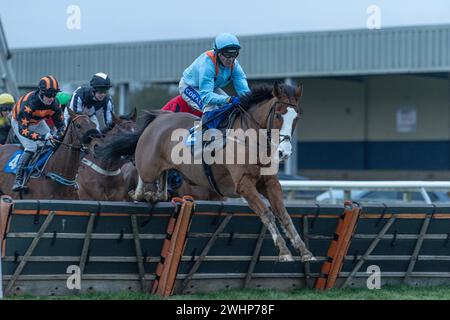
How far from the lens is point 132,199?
9.45 m

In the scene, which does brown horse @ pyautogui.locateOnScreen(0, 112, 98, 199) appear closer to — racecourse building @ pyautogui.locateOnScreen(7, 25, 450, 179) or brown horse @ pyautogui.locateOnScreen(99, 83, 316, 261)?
brown horse @ pyautogui.locateOnScreen(99, 83, 316, 261)

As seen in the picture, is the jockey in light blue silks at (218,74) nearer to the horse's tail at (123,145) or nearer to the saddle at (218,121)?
the saddle at (218,121)

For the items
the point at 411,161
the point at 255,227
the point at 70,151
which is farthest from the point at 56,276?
the point at 411,161

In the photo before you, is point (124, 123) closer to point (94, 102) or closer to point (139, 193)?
point (94, 102)

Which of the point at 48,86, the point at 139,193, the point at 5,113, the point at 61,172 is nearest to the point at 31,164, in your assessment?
the point at 61,172

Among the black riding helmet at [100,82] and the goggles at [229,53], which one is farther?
the black riding helmet at [100,82]

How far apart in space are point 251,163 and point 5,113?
5.79 meters

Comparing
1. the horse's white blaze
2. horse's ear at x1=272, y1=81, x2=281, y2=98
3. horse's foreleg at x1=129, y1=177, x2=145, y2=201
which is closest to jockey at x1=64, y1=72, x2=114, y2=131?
horse's foreleg at x1=129, y1=177, x2=145, y2=201

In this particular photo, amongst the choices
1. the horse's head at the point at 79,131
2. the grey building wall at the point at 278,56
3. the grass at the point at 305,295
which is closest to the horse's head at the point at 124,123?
the horse's head at the point at 79,131

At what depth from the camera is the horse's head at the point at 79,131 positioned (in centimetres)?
1002

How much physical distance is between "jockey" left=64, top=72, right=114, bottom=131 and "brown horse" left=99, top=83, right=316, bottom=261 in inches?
56.4

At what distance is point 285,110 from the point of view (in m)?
7.66

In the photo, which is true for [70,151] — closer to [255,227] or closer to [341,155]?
[255,227]

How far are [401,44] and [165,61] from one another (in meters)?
7.21
